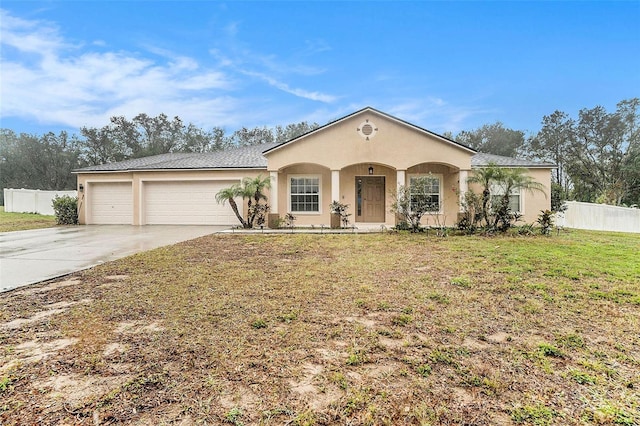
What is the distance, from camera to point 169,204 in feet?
54.5

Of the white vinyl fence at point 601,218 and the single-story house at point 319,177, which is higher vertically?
the single-story house at point 319,177

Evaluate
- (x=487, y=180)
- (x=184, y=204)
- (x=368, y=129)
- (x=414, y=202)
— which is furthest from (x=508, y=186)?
(x=184, y=204)

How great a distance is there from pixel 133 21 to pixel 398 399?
19.4 metres

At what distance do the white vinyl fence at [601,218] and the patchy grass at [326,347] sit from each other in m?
11.3

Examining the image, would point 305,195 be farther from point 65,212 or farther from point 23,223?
point 23,223

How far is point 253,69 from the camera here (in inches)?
1050

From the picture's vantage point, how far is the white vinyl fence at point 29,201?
2292cm

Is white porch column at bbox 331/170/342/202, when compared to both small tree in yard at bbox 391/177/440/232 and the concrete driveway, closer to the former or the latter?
small tree in yard at bbox 391/177/440/232

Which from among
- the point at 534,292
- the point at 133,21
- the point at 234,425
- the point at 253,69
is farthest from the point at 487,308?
the point at 253,69

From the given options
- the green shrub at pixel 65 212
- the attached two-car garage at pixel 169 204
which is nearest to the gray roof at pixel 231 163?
the attached two-car garage at pixel 169 204

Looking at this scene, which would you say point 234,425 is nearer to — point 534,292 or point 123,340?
point 123,340

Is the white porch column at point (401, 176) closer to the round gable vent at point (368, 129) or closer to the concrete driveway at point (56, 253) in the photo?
the round gable vent at point (368, 129)

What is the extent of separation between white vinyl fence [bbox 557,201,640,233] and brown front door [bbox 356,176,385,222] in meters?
7.79

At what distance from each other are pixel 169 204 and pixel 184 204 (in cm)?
81
